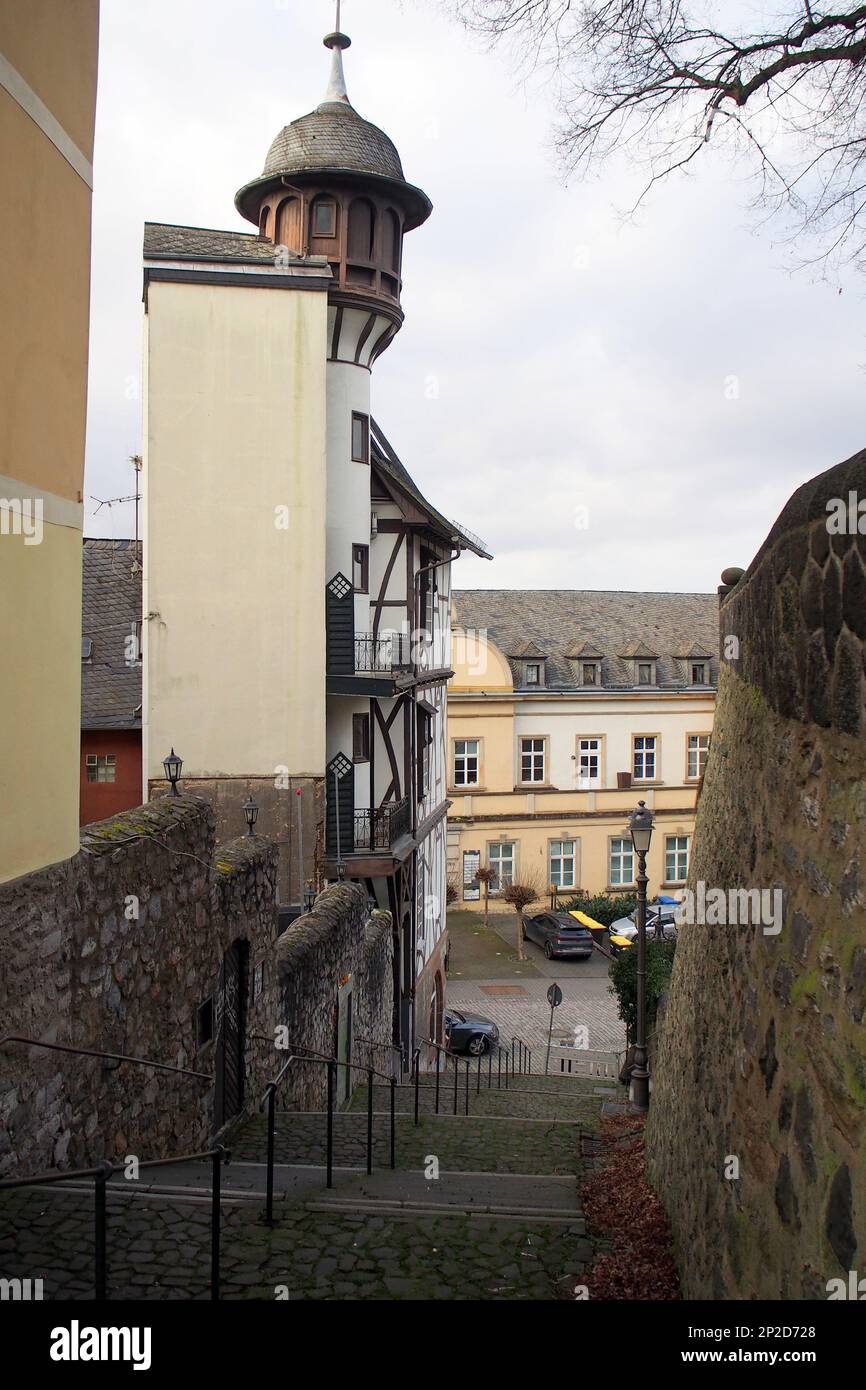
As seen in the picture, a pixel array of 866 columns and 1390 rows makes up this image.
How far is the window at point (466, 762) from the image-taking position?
40.4m

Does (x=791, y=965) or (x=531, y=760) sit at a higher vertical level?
(x=791, y=965)

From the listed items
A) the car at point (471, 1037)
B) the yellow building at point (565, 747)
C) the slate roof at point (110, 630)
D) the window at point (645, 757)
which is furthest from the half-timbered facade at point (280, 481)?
the window at point (645, 757)

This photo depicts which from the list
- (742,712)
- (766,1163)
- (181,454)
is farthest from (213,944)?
(181,454)

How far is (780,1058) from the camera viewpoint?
4230mm

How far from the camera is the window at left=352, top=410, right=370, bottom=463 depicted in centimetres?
2080

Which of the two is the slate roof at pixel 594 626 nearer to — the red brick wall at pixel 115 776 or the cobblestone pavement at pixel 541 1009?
the cobblestone pavement at pixel 541 1009

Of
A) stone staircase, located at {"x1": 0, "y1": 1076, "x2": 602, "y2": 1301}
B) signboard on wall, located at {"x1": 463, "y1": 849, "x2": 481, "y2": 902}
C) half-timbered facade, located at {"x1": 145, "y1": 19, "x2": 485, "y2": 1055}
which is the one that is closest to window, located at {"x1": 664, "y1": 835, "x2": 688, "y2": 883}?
signboard on wall, located at {"x1": 463, "y1": 849, "x2": 481, "y2": 902}

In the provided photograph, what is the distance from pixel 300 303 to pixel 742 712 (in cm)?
1533

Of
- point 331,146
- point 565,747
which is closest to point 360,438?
point 331,146

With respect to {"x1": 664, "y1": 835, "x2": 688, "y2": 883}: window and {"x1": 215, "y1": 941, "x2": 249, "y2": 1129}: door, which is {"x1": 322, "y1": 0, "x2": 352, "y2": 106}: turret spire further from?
{"x1": 664, "y1": 835, "x2": 688, "y2": 883}: window

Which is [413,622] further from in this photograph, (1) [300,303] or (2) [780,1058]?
(2) [780,1058]

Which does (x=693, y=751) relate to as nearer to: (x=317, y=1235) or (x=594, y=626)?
(x=594, y=626)

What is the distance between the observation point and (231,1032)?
32.7ft

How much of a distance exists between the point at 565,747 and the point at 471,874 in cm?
586
